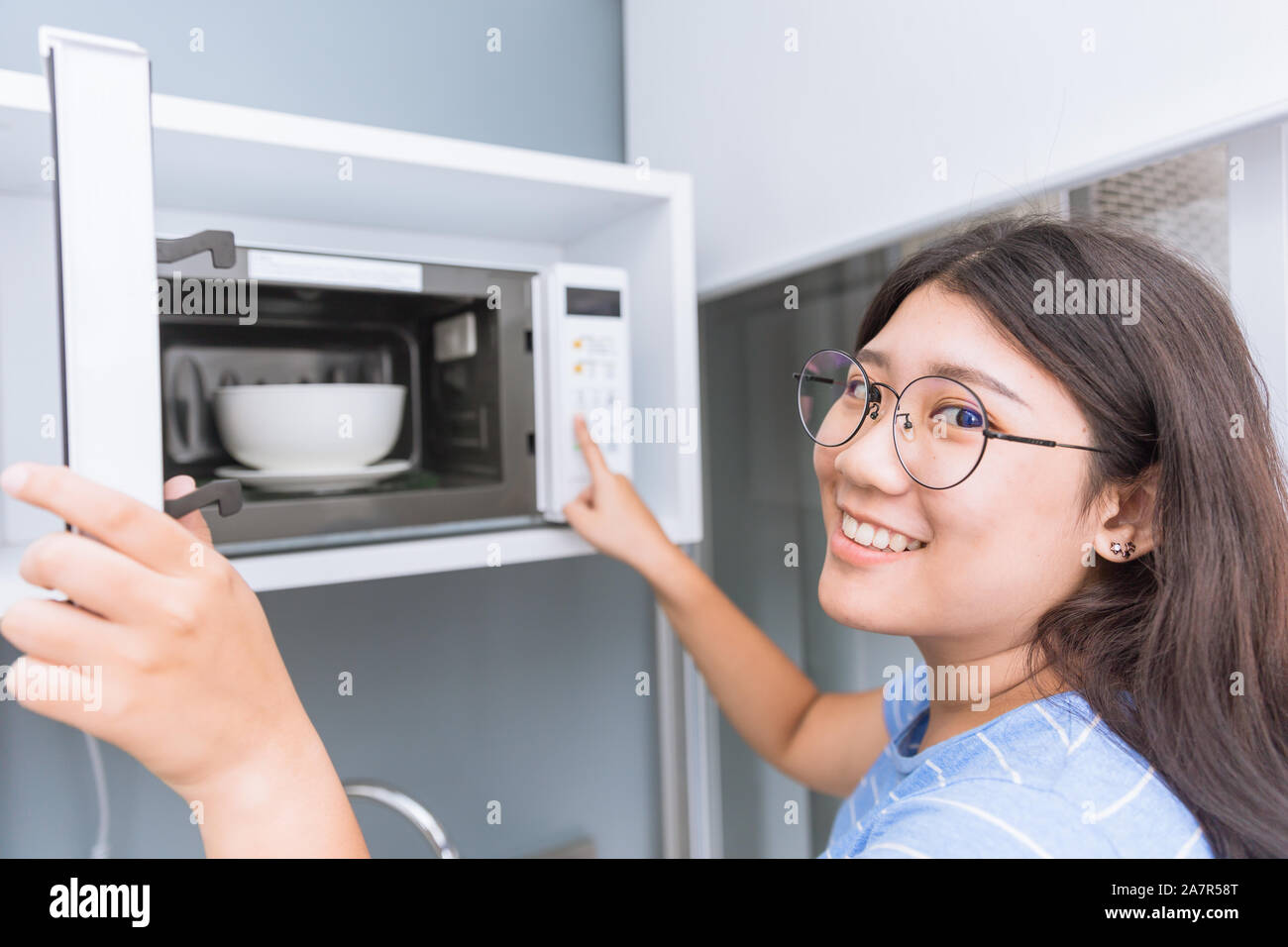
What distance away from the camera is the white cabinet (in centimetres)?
80

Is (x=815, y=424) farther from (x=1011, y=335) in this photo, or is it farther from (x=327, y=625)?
(x=327, y=625)

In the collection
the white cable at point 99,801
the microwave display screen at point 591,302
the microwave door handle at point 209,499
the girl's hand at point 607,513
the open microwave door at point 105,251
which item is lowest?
the white cable at point 99,801

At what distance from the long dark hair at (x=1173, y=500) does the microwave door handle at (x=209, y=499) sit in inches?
21.0

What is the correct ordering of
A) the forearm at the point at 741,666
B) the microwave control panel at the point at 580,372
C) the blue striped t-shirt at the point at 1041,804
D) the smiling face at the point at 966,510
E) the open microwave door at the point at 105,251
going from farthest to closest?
the forearm at the point at 741,666 < the microwave control panel at the point at 580,372 < the smiling face at the point at 966,510 < the blue striped t-shirt at the point at 1041,804 < the open microwave door at the point at 105,251

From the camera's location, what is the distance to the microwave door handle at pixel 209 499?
1.48ft

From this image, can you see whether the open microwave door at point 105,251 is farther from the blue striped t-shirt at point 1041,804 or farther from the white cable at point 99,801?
the white cable at point 99,801

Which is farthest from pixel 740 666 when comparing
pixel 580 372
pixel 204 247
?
pixel 204 247

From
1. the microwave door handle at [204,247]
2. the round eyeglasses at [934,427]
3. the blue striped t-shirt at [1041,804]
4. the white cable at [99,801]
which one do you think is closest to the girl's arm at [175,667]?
the microwave door handle at [204,247]

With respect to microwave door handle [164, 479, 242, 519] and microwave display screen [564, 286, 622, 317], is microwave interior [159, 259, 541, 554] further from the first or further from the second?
microwave door handle [164, 479, 242, 519]

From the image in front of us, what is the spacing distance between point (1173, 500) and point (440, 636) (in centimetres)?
94

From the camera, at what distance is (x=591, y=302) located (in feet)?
3.16

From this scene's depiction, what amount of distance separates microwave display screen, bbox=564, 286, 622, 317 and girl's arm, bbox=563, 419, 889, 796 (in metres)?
0.13

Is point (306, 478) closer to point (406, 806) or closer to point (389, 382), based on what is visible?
point (389, 382)

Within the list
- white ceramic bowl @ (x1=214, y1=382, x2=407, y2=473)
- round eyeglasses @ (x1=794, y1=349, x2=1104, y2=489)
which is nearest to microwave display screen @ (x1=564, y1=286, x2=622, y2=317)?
white ceramic bowl @ (x1=214, y1=382, x2=407, y2=473)
